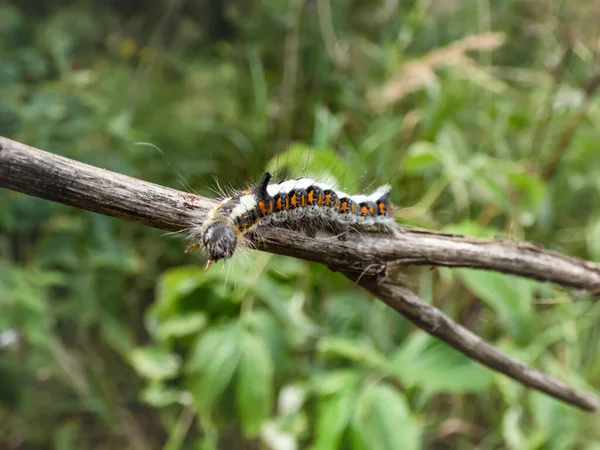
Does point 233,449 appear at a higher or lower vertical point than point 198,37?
lower

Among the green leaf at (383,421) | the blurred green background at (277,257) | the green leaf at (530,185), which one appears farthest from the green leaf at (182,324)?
the green leaf at (530,185)

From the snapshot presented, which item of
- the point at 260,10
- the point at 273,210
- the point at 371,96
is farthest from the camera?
the point at 260,10

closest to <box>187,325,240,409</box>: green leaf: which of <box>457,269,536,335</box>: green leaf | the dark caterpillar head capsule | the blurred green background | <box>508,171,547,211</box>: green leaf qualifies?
the blurred green background

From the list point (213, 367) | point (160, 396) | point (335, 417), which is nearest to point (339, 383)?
point (335, 417)

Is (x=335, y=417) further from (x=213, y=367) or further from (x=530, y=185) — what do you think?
(x=530, y=185)

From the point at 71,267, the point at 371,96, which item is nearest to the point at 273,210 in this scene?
the point at 71,267

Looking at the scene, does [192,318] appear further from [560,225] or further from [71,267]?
[560,225]

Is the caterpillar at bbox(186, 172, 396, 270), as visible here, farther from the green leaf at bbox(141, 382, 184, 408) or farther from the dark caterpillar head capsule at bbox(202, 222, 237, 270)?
the green leaf at bbox(141, 382, 184, 408)
